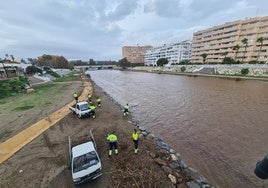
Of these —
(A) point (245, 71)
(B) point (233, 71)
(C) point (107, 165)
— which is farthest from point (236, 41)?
(C) point (107, 165)

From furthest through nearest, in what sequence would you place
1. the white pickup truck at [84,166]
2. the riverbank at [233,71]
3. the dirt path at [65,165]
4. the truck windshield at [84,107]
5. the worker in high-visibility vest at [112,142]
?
1. the riverbank at [233,71]
2. the truck windshield at [84,107]
3. the worker in high-visibility vest at [112,142]
4. the dirt path at [65,165]
5. the white pickup truck at [84,166]

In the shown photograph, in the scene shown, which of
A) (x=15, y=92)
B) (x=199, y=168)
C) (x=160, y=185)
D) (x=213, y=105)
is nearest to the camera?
(x=160, y=185)

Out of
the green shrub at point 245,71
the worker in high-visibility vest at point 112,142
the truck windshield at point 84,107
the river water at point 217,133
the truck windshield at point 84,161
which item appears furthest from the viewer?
the green shrub at point 245,71

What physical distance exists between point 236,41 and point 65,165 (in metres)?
91.9

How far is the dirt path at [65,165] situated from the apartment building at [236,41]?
78.4 metres

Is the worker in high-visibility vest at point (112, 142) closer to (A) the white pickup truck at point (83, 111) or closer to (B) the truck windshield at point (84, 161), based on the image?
(B) the truck windshield at point (84, 161)

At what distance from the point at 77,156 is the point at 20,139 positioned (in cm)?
769

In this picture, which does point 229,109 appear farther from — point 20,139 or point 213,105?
point 20,139

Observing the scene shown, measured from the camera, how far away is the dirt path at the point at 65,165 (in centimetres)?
732

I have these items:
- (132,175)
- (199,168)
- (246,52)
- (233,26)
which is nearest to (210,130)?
(199,168)

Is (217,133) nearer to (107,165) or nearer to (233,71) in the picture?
(107,165)

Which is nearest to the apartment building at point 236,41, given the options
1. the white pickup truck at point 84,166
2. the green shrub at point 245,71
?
the green shrub at point 245,71

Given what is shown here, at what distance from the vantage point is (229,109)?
19797mm

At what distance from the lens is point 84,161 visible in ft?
24.0
